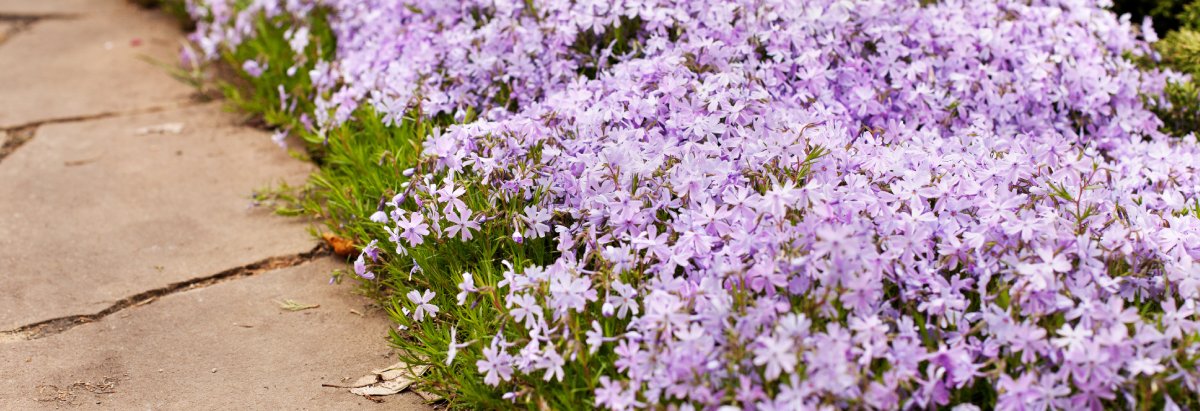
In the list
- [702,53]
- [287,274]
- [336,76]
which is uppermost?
[702,53]

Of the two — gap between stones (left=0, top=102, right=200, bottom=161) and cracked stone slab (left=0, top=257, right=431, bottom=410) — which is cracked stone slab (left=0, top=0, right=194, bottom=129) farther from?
cracked stone slab (left=0, top=257, right=431, bottom=410)

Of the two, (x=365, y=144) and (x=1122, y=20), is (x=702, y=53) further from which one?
(x=1122, y=20)

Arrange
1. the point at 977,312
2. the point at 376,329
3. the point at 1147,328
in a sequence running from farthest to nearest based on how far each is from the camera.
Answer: the point at 376,329 → the point at 977,312 → the point at 1147,328

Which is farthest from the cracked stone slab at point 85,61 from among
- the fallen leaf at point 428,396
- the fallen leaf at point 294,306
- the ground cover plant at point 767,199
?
the fallen leaf at point 428,396

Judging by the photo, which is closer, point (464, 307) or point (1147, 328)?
point (1147, 328)

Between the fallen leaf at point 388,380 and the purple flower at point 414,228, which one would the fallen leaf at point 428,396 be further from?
the purple flower at point 414,228

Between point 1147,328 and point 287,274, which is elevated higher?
point 1147,328

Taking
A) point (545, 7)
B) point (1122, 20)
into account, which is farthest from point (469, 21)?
point (1122, 20)

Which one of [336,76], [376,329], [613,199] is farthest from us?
[336,76]
